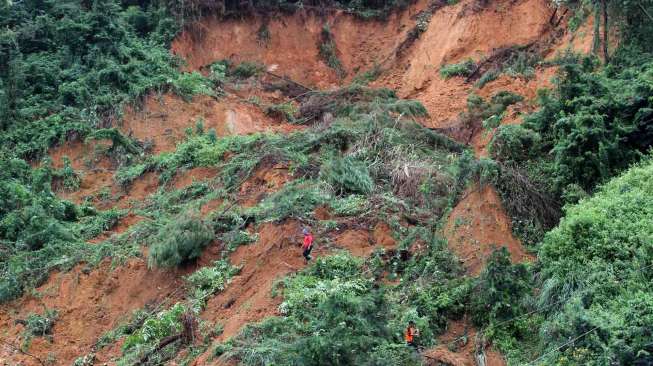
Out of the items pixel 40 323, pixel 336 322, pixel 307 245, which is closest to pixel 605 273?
pixel 336 322

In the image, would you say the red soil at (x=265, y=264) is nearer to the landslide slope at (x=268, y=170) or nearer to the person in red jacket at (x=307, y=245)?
the landslide slope at (x=268, y=170)

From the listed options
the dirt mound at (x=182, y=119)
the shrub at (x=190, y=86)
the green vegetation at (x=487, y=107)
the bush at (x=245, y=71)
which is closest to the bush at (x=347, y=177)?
the green vegetation at (x=487, y=107)

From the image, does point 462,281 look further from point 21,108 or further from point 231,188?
point 21,108

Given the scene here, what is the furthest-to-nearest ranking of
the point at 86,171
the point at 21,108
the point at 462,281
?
1. the point at 21,108
2. the point at 86,171
3. the point at 462,281

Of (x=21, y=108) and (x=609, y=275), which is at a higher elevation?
(x=609, y=275)

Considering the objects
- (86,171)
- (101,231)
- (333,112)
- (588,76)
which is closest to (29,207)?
(101,231)

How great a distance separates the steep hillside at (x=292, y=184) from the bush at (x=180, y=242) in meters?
0.04

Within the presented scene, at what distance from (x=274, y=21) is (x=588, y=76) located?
43.2 feet

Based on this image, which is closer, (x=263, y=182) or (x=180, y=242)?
(x=180, y=242)

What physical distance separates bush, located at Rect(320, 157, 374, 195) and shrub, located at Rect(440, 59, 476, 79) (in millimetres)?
7294

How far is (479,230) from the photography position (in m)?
16.7

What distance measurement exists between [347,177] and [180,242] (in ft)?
12.1

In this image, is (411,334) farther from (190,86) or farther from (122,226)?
(190,86)

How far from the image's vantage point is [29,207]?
19.6 metres
